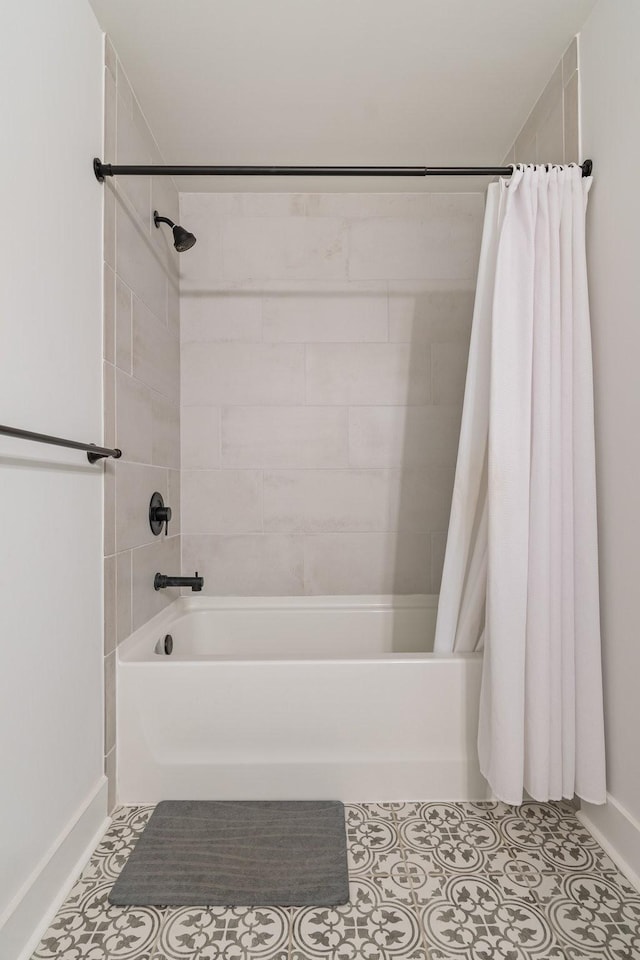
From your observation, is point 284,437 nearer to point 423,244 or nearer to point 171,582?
point 171,582

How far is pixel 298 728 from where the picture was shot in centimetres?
174

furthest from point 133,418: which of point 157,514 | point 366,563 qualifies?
point 366,563

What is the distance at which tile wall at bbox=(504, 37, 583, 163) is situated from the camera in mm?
1764

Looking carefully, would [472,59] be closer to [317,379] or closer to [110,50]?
[110,50]

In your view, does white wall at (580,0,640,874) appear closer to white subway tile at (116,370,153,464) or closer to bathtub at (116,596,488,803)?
bathtub at (116,596,488,803)

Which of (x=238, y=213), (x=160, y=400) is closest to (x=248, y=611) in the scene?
(x=160, y=400)

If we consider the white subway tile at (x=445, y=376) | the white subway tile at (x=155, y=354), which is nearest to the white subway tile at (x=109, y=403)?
the white subway tile at (x=155, y=354)

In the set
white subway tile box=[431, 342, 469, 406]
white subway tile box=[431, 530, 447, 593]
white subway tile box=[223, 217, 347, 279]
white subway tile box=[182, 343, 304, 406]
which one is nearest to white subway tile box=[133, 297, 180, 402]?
white subway tile box=[182, 343, 304, 406]

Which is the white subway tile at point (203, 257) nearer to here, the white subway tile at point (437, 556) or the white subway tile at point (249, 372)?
the white subway tile at point (249, 372)

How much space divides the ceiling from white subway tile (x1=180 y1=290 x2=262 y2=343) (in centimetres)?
55

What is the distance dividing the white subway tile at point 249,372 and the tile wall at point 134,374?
17cm

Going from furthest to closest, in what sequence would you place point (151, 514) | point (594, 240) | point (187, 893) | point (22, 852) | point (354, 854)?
1. point (151, 514)
2. point (594, 240)
3. point (354, 854)
4. point (187, 893)
5. point (22, 852)

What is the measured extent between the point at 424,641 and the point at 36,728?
165 centimetres

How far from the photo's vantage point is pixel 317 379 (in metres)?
2.65
